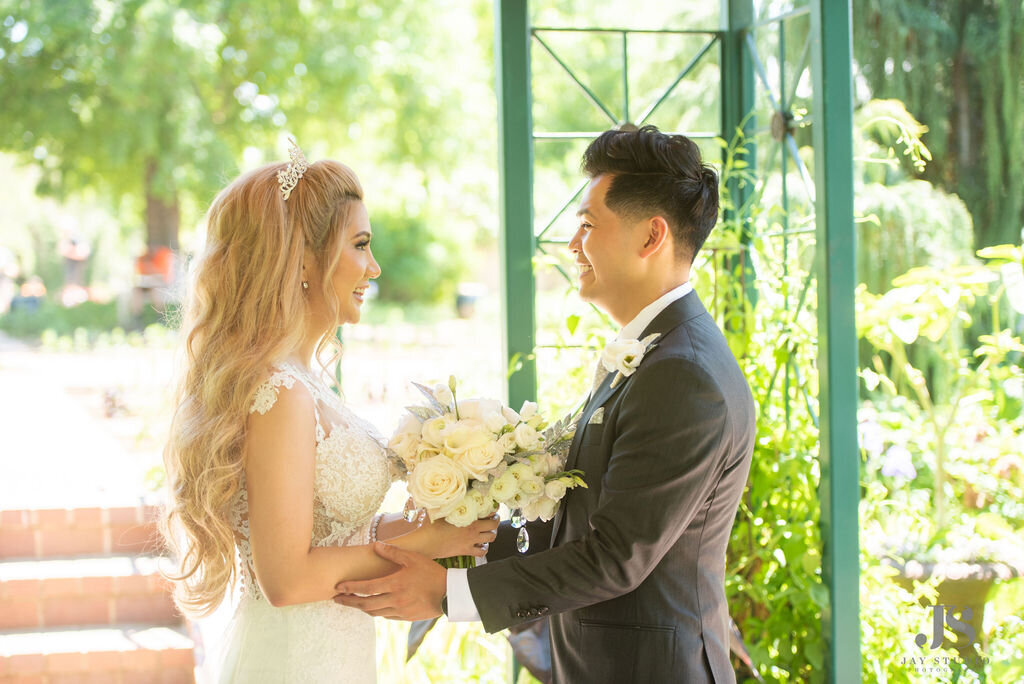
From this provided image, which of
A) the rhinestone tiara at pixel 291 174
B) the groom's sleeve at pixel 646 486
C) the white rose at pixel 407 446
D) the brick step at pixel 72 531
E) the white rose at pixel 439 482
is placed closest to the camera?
the groom's sleeve at pixel 646 486

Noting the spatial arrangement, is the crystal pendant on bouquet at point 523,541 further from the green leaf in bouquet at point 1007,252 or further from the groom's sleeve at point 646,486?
the green leaf in bouquet at point 1007,252

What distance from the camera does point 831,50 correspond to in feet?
8.68

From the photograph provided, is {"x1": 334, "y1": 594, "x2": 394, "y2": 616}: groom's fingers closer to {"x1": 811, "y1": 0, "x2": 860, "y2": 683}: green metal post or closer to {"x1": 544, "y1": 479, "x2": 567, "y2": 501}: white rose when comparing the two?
{"x1": 544, "y1": 479, "x2": 567, "y2": 501}: white rose

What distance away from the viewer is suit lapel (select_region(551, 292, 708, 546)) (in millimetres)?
1864

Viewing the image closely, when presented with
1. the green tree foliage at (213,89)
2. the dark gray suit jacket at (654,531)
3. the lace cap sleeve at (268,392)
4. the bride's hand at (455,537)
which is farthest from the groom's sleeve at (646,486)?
the green tree foliage at (213,89)

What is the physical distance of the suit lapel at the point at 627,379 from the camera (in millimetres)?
1864

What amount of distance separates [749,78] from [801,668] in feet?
6.94

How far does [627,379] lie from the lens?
6.07 feet

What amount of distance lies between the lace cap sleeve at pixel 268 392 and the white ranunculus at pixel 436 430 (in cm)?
30

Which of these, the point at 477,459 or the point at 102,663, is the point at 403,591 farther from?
the point at 102,663

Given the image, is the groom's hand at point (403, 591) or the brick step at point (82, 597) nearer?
the groom's hand at point (403, 591)

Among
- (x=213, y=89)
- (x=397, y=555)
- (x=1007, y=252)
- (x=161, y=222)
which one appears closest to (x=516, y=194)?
(x=397, y=555)

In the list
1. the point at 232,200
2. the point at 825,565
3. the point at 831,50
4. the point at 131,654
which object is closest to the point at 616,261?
the point at 232,200

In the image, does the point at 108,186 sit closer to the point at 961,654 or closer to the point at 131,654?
the point at 131,654
